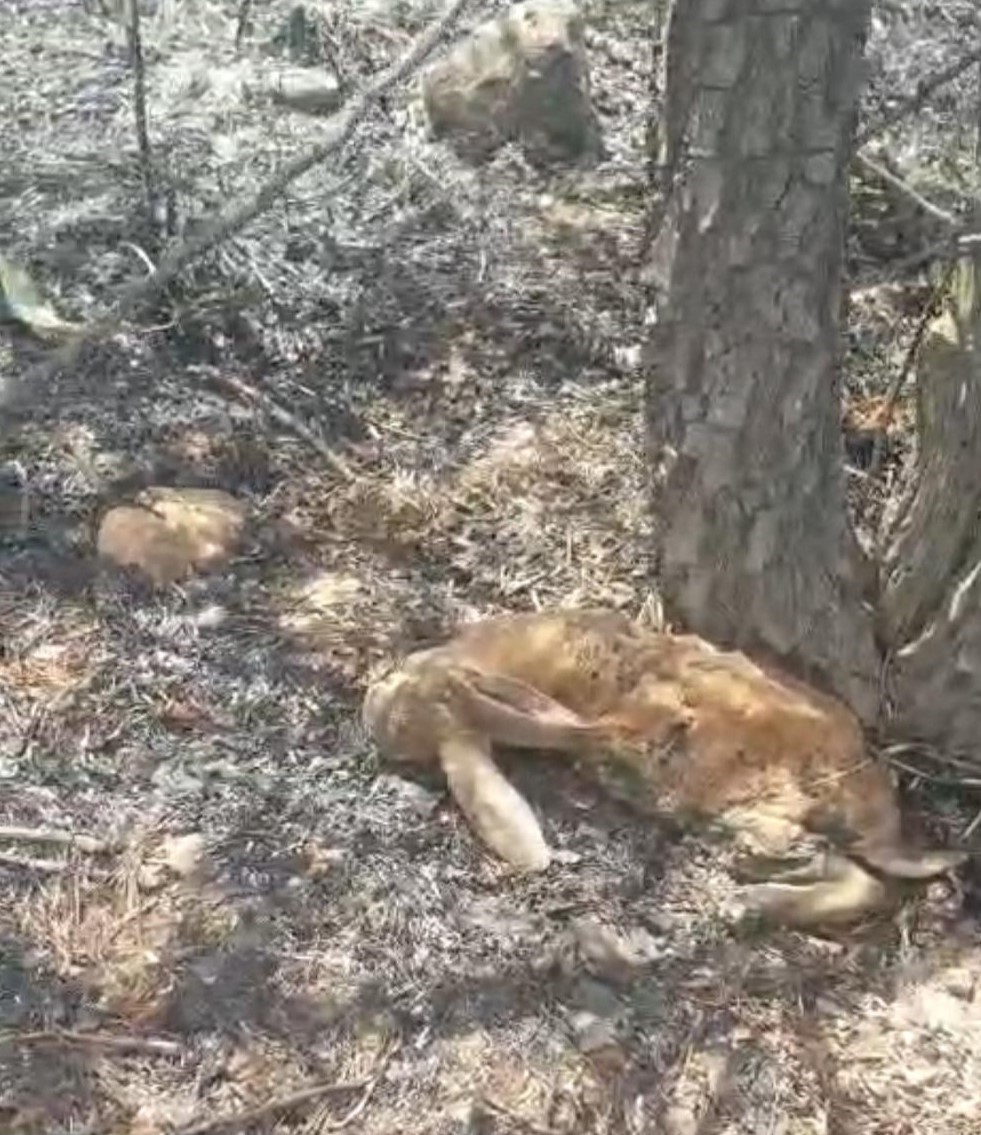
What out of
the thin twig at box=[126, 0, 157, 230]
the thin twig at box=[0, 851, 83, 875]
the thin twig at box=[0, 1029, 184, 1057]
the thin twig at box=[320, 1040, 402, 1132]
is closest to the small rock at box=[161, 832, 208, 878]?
the thin twig at box=[0, 851, 83, 875]

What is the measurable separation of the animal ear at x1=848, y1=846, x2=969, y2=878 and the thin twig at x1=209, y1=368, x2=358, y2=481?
1.02m

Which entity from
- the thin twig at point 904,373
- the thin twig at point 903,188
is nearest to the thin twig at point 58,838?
the thin twig at point 904,373

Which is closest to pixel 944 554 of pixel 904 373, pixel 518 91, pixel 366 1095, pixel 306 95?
pixel 904 373

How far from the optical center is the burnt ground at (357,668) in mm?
2250

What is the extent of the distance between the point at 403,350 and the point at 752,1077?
1.45m

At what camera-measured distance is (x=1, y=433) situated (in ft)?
9.80

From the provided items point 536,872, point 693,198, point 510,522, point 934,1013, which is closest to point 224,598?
point 510,522

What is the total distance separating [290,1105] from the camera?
217 cm

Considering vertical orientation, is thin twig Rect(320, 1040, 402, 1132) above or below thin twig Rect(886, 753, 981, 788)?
below

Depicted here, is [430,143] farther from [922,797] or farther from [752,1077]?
[752,1077]

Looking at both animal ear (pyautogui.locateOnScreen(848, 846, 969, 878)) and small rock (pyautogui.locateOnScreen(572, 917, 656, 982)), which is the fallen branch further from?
animal ear (pyautogui.locateOnScreen(848, 846, 969, 878))

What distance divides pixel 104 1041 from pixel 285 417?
3.85ft

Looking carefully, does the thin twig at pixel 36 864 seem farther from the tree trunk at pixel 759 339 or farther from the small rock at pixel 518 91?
the small rock at pixel 518 91

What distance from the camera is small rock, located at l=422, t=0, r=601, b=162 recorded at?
362 cm
